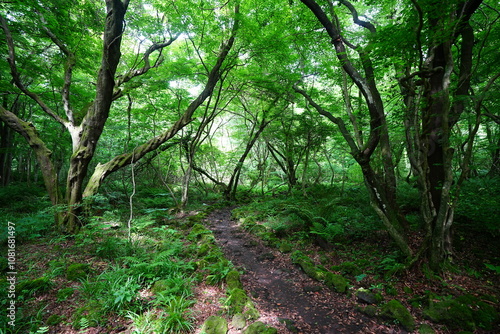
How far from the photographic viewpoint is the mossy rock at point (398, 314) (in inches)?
110

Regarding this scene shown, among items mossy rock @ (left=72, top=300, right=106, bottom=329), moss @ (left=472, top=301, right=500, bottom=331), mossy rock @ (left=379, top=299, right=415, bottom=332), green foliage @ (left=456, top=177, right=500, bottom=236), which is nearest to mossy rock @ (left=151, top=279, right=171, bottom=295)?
mossy rock @ (left=72, top=300, right=106, bottom=329)

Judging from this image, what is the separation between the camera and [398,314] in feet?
9.59

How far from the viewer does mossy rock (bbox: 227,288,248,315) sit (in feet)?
9.65

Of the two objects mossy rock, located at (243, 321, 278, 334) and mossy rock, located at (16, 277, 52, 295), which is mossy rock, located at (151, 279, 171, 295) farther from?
mossy rock, located at (16, 277, 52, 295)

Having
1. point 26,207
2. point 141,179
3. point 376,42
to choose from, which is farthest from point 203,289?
point 141,179

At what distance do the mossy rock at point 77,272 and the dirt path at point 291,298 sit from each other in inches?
106

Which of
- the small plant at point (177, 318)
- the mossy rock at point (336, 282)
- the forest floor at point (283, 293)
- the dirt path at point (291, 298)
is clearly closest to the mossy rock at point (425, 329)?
the forest floor at point (283, 293)

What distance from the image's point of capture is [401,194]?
6832 mm

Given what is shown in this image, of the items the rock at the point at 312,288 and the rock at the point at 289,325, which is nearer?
the rock at the point at 289,325

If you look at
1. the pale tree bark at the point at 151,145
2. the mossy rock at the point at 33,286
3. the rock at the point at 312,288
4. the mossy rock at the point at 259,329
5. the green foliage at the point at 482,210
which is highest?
the pale tree bark at the point at 151,145

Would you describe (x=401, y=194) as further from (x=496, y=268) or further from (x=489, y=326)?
(x=489, y=326)

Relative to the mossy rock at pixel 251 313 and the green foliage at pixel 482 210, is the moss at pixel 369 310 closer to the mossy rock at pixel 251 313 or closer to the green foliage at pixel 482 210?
the mossy rock at pixel 251 313

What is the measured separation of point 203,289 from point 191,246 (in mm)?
1678

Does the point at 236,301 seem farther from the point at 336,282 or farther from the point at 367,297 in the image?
the point at 367,297
